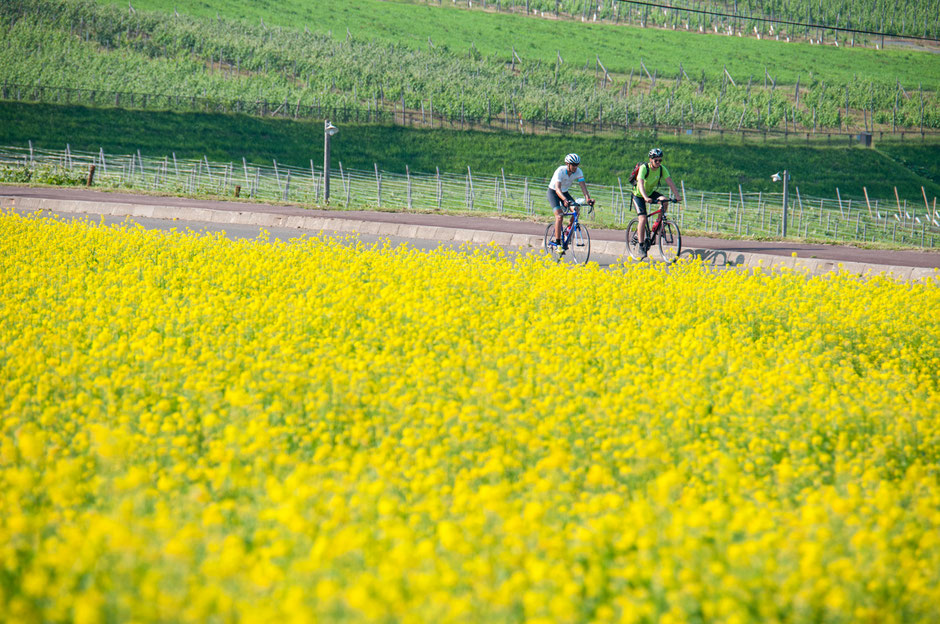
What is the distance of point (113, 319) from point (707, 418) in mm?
5165

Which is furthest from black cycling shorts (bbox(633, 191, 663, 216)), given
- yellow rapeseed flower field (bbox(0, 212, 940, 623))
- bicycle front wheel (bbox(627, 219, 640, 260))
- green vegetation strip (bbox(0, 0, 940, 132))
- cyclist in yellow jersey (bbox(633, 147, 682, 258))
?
green vegetation strip (bbox(0, 0, 940, 132))

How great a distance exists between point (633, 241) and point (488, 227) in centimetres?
663

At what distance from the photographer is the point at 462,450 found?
4.92 meters

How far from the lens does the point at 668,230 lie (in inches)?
563

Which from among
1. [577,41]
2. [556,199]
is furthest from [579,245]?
[577,41]

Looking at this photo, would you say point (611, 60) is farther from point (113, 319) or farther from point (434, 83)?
point (113, 319)

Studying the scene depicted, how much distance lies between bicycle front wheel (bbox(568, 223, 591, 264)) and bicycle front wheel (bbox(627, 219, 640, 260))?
92cm

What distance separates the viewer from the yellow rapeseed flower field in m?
2.97

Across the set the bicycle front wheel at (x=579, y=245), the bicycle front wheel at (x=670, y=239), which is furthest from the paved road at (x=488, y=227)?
the bicycle front wheel at (x=579, y=245)

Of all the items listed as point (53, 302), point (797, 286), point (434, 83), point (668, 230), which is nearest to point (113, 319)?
point (53, 302)

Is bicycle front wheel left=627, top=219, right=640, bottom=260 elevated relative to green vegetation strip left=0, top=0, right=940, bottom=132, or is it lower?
lower

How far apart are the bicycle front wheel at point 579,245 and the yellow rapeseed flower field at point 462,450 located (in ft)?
11.3

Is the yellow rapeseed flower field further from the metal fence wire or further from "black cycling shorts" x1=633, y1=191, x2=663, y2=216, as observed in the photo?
the metal fence wire

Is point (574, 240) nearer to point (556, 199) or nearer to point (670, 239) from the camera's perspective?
point (556, 199)
